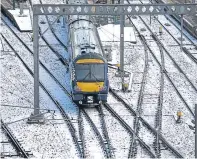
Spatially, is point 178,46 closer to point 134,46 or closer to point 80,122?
point 134,46

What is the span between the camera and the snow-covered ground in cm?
2998

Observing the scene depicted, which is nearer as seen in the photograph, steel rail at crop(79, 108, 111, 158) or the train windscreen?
steel rail at crop(79, 108, 111, 158)

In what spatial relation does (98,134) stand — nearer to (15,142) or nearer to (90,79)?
(90,79)

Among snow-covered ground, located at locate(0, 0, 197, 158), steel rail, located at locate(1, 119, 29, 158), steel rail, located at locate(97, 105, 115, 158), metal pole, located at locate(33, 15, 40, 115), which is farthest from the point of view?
metal pole, located at locate(33, 15, 40, 115)

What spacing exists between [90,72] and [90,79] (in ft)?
1.07

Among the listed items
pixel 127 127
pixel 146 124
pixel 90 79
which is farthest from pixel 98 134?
pixel 90 79

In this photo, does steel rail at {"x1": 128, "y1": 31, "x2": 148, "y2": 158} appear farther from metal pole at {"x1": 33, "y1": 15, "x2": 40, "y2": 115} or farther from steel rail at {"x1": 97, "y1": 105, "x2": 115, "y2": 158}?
metal pole at {"x1": 33, "y1": 15, "x2": 40, "y2": 115}

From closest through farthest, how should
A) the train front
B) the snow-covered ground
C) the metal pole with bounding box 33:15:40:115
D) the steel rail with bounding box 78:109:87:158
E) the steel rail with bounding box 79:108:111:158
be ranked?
the steel rail with bounding box 78:109:87:158, the steel rail with bounding box 79:108:111:158, the snow-covered ground, the metal pole with bounding box 33:15:40:115, the train front

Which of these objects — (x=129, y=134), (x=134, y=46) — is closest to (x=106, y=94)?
(x=129, y=134)

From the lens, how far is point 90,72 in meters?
33.5

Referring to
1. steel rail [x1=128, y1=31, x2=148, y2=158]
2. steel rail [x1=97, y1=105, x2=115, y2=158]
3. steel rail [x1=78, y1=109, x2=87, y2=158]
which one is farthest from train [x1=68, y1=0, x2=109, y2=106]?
steel rail [x1=128, y1=31, x2=148, y2=158]

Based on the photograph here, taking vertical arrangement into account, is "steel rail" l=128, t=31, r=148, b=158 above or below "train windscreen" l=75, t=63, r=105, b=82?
below

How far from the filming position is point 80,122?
1281 inches

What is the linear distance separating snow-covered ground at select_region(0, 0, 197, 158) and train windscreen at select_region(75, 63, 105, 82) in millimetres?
1565
